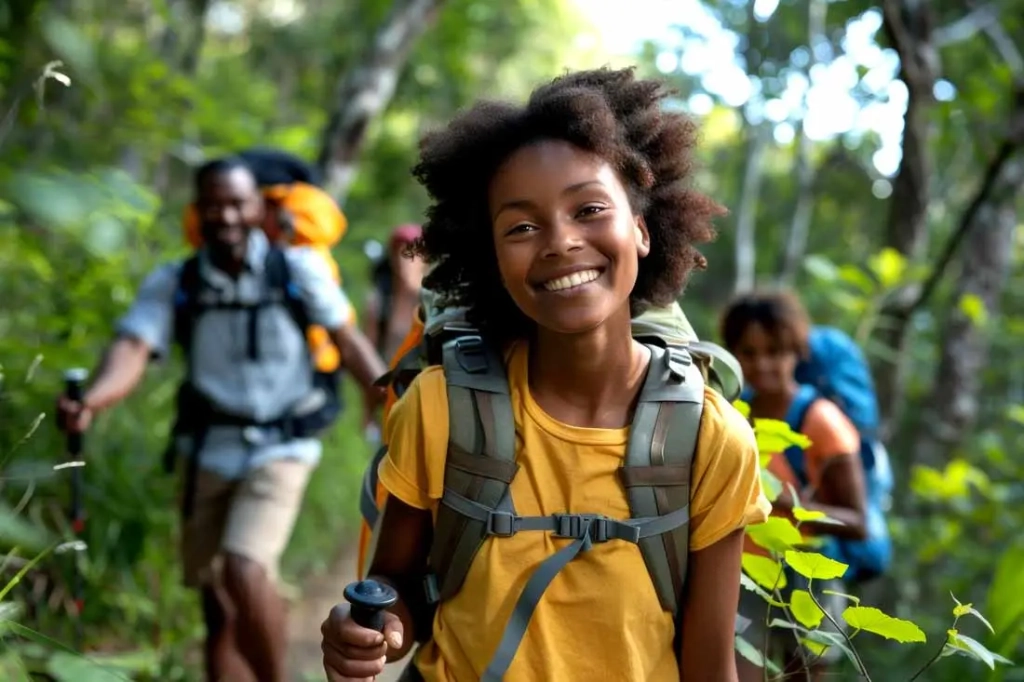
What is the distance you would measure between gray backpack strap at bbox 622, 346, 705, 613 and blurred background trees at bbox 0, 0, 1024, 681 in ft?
2.72

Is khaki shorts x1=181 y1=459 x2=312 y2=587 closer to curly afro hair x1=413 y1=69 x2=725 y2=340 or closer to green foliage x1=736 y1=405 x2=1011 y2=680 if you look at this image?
curly afro hair x1=413 y1=69 x2=725 y2=340

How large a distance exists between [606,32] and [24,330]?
56.9 ft

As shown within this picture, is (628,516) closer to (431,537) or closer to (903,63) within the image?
(431,537)

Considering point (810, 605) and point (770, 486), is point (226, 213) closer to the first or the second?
point (770, 486)

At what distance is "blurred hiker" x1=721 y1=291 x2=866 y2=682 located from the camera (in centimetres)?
345

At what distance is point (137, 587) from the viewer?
5.01 meters

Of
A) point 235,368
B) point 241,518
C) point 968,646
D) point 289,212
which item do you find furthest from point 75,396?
point 968,646

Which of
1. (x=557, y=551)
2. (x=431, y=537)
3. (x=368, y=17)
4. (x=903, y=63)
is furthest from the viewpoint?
(x=368, y=17)

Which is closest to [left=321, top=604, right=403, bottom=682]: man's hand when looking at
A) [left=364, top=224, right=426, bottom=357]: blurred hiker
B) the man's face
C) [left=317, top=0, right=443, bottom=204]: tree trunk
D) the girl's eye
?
the girl's eye

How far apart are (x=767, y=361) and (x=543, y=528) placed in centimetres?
209

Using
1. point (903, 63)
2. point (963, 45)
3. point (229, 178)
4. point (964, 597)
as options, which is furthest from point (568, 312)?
point (963, 45)

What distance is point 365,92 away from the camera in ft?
21.3

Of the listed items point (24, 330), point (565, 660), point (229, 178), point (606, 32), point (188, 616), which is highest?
point (606, 32)

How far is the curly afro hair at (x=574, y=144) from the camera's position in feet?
6.57
